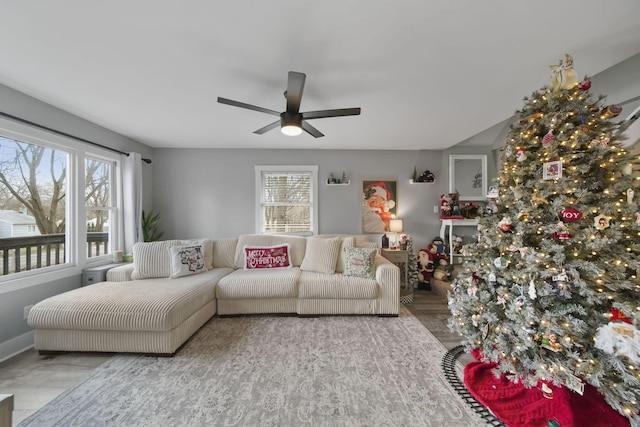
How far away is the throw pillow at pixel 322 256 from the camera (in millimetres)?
3137

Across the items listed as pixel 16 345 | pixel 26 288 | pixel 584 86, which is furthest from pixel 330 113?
pixel 16 345

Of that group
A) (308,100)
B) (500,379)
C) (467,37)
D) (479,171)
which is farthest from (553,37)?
(479,171)

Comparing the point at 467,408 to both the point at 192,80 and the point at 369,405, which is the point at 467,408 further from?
the point at 192,80

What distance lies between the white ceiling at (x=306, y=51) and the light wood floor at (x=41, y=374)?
2.36m

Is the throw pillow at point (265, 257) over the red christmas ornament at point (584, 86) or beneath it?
beneath

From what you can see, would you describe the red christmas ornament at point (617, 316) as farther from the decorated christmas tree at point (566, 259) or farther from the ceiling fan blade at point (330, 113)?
the ceiling fan blade at point (330, 113)

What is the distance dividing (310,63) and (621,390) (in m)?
2.64

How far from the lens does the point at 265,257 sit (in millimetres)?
3316

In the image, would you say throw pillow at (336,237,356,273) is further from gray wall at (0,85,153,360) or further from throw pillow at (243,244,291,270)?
gray wall at (0,85,153,360)

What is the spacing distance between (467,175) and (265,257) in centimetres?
363

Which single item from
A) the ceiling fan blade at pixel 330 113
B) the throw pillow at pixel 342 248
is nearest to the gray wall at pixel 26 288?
the ceiling fan blade at pixel 330 113

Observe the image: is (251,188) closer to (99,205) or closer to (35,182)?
(99,205)

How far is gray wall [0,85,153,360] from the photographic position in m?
2.12

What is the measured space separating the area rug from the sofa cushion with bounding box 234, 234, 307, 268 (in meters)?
1.15
